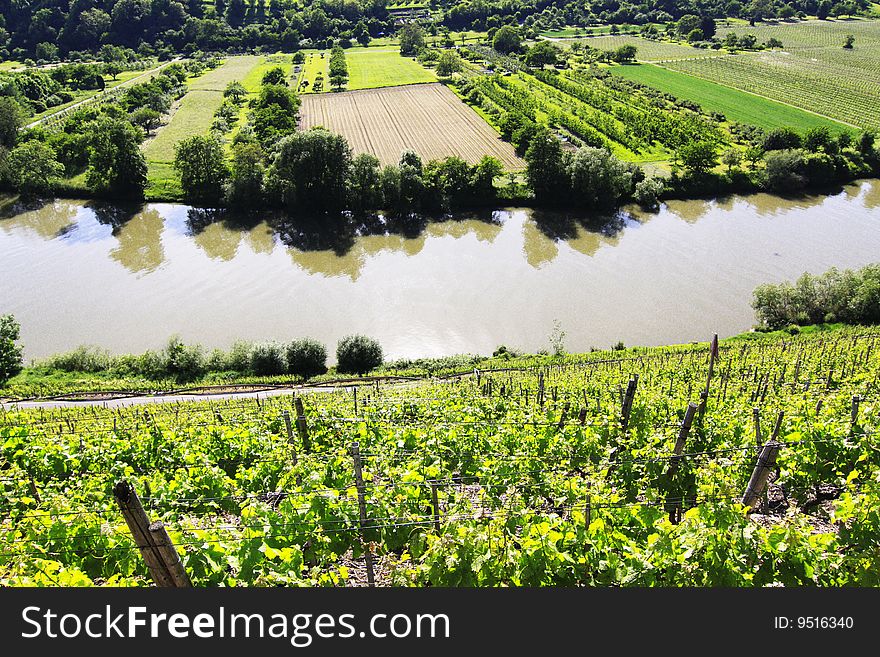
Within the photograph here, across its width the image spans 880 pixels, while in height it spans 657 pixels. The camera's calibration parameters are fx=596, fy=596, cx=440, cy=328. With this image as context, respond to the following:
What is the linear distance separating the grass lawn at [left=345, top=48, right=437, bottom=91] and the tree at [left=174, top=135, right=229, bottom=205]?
3912 centimetres

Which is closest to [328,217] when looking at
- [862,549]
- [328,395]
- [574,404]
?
[328,395]

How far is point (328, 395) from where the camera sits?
20.6m

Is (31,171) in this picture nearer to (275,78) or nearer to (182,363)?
(182,363)

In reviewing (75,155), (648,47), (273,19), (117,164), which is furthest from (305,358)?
(273,19)

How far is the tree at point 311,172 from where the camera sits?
135 feet

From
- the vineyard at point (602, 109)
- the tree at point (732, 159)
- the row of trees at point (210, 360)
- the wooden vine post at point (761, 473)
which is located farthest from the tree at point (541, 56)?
the wooden vine post at point (761, 473)

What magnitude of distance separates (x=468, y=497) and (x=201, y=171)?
4135 centimetres

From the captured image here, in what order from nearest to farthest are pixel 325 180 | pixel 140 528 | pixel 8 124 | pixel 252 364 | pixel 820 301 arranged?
pixel 140 528, pixel 252 364, pixel 820 301, pixel 325 180, pixel 8 124

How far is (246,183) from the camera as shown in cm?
4222

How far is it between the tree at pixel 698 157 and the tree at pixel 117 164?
41.9 metres

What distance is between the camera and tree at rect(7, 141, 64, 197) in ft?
147

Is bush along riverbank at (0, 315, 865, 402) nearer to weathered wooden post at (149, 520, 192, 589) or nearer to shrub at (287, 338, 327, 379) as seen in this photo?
shrub at (287, 338, 327, 379)

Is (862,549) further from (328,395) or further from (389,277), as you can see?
(389,277)

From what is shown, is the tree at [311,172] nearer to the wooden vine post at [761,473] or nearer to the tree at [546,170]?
the tree at [546,170]
